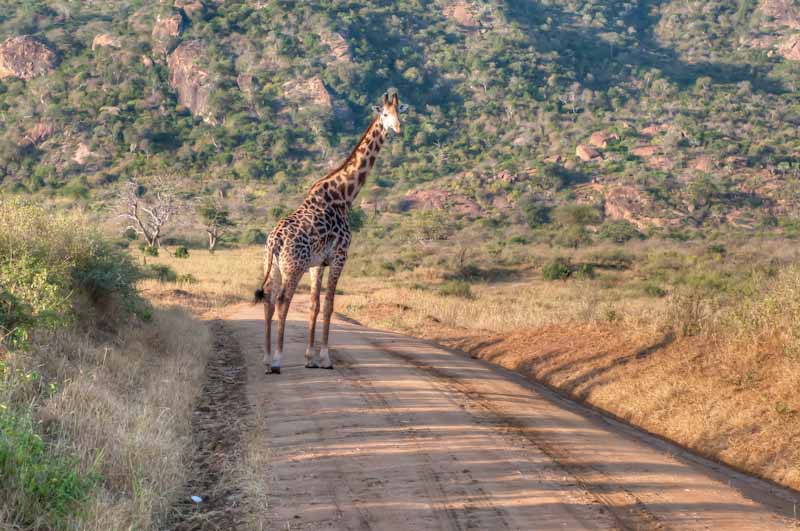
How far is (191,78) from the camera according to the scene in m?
82.6

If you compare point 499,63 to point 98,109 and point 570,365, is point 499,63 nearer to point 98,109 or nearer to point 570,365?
point 98,109

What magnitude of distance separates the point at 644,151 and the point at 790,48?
112 ft

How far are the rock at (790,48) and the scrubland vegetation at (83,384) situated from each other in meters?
94.3

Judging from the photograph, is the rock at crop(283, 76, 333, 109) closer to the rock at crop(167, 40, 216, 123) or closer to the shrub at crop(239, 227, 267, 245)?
the rock at crop(167, 40, 216, 123)

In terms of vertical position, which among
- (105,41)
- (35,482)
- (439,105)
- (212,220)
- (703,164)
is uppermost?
(105,41)

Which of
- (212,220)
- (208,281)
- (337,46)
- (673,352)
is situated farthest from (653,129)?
(673,352)

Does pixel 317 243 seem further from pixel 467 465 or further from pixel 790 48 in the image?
pixel 790 48

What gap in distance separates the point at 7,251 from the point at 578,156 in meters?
66.8

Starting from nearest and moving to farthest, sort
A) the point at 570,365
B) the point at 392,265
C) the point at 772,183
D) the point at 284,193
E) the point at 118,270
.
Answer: the point at 118,270 < the point at 570,365 < the point at 392,265 < the point at 772,183 < the point at 284,193

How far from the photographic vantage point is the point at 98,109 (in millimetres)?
76188

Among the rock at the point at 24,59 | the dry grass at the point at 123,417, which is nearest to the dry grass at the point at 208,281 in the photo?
the dry grass at the point at 123,417

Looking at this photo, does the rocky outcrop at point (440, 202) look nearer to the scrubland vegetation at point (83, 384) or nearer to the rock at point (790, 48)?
the scrubland vegetation at point (83, 384)

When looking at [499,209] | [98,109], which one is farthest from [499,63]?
[98,109]

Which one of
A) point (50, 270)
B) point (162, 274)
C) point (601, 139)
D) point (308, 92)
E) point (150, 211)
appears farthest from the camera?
point (308, 92)
